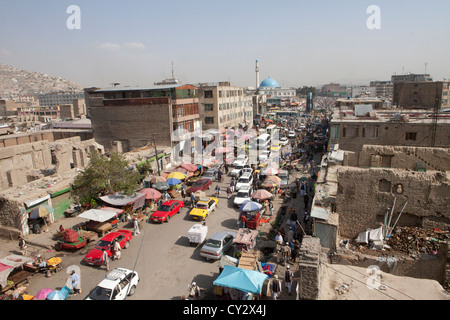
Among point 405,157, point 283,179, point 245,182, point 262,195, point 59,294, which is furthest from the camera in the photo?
point 283,179

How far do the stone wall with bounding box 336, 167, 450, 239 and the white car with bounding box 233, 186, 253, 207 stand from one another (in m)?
7.68

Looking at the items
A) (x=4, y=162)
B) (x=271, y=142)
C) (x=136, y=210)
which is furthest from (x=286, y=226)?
(x=271, y=142)

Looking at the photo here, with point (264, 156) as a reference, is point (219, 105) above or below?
above

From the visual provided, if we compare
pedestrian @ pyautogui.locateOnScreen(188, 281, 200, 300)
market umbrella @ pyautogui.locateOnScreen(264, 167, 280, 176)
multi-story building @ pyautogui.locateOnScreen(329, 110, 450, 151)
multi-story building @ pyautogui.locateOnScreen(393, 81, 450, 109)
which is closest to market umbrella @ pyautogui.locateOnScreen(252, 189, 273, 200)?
market umbrella @ pyautogui.locateOnScreen(264, 167, 280, 176)

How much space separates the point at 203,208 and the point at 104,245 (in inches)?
294

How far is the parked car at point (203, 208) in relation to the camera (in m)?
20.1

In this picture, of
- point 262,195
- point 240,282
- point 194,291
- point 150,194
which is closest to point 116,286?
point 194,291

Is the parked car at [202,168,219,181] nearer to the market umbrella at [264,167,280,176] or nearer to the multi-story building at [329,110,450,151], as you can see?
the market umbrella at [264,167,280,176]

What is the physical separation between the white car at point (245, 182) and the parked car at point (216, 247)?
9808 millimetres

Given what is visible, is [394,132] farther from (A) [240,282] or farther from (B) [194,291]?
(B) [194,291]

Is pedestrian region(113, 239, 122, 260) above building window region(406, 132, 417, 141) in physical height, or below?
below

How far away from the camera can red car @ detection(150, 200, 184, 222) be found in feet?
65.2

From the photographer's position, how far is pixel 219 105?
49.2 m
